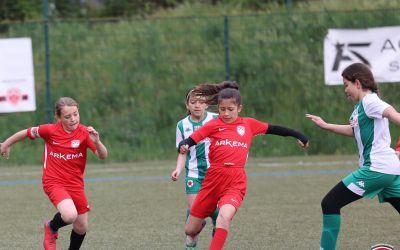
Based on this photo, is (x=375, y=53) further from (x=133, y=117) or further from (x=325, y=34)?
(x=133, y=117)

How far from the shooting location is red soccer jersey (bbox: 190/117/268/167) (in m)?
7.20

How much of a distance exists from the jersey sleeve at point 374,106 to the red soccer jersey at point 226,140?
99 centimetres

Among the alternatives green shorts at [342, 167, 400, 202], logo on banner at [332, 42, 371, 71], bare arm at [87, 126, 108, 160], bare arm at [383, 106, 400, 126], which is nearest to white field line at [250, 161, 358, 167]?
logo on banner at [332, 42, 371, 71]

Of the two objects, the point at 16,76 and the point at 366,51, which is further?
the point at 366,51

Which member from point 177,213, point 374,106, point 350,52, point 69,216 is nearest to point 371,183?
point 374,106

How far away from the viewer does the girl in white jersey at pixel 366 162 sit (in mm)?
6961

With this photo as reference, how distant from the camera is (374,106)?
6902 millimetres

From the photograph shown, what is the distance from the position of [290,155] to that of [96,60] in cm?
444

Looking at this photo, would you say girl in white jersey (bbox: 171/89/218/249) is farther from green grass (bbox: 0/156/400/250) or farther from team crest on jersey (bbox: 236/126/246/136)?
team crest on jersey (bbox: 236/126/246/136)

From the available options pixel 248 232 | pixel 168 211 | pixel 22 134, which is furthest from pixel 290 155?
pixel 22 134

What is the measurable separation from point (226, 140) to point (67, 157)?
1423mm

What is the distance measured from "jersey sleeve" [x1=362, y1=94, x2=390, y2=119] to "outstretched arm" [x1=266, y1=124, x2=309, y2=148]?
59 centimetres

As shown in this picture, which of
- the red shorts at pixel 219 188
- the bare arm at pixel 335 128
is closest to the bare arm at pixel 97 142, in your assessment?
the red shorts at pixel 219 188

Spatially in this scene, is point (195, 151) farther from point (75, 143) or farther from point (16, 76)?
point (16, 76)
